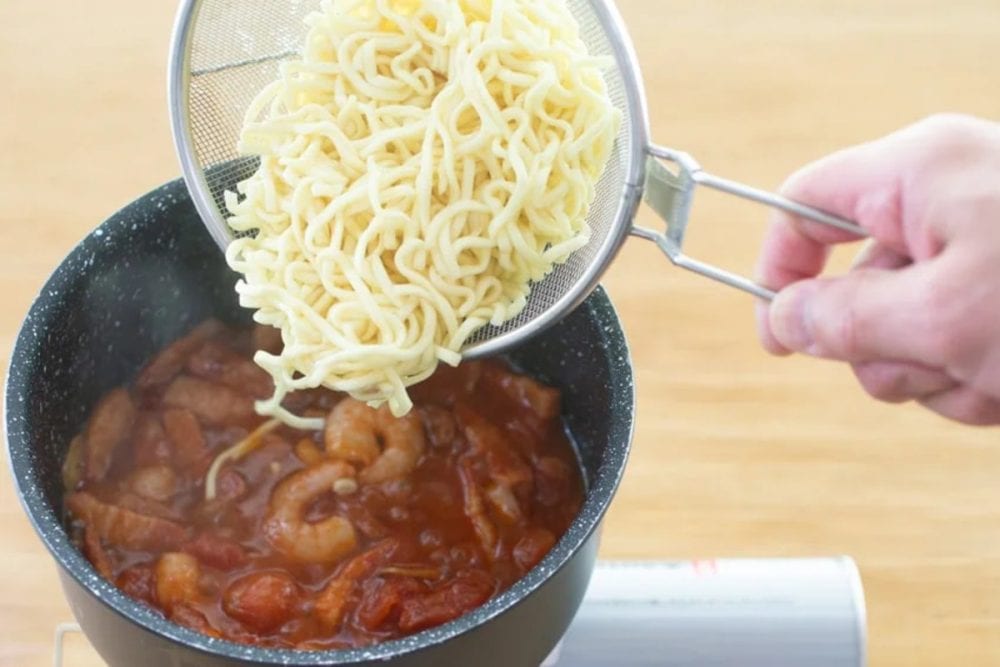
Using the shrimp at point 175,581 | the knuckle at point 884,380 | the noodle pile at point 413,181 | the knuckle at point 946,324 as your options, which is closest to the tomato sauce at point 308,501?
the shrimp at point 175,581

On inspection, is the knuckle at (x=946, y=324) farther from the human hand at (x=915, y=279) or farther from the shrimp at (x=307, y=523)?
the shrimp at (x=307, y=523)

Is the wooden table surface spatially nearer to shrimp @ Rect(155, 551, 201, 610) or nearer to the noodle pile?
shrimp @ Rect(155, 551, 201, 610)

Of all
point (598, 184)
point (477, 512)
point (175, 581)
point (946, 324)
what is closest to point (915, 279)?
point (946, 324)

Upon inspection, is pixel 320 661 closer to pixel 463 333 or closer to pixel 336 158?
pixel 463 333

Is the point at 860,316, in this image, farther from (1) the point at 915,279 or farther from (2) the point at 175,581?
(2) the point at 175,581

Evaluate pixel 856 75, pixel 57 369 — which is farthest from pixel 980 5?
pixel 57 369

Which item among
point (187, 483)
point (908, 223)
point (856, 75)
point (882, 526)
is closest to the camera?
point (908, 223)

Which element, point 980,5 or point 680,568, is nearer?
point 680,568
